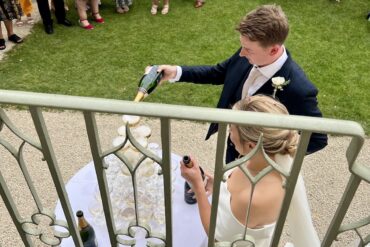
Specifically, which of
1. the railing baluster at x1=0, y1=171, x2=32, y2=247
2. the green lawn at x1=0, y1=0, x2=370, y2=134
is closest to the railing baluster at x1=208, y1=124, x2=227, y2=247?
the railing baluster at x1=0, y1=171, x2=32, y2=247

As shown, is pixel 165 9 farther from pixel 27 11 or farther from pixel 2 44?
pixel 2 44

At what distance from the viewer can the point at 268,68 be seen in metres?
2.44

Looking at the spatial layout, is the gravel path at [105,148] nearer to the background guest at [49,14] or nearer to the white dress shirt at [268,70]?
the white dress shirt at [268,70]

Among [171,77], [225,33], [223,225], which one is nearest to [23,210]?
[171,77]

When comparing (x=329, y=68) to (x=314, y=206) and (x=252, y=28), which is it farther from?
(x=252, y=28)

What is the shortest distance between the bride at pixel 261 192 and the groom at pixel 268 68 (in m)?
0.52

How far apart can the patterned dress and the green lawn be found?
0.42 meters

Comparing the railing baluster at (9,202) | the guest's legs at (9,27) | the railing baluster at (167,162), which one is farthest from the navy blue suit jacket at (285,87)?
the guest's legs at (9,27)

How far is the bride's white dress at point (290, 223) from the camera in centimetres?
181

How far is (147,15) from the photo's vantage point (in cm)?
639

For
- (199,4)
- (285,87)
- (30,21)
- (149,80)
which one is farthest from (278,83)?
(30,21)

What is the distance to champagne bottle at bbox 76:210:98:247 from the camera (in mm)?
2352

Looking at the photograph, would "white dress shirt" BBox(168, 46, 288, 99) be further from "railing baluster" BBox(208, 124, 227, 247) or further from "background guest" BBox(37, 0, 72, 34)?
"background guest" BBox(37, 0, 72, 34)

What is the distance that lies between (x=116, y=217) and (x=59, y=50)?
3633mm
